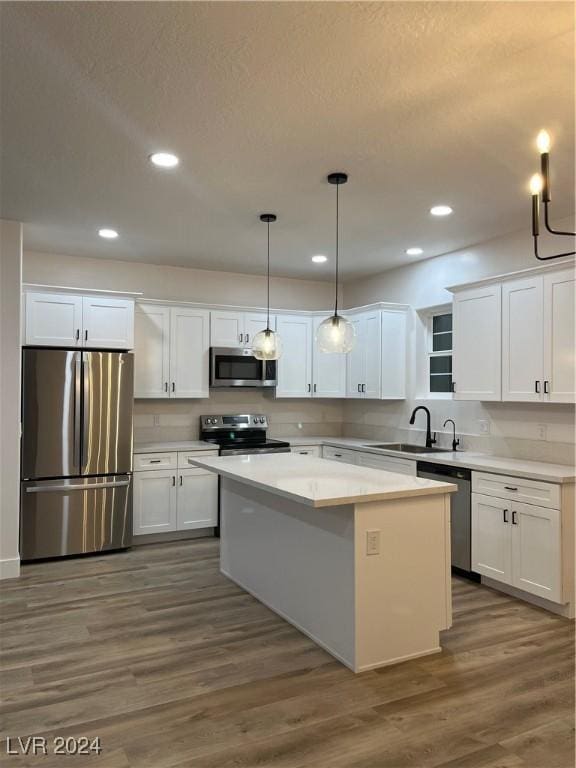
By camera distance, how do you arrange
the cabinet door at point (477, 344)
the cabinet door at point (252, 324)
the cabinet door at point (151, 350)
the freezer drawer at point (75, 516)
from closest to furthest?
the cabinet door at point (477, 344) → the freezer drawer at point (75, 516) → the cabinet door at point (151, 350) → the cabinet door at point (252, 324)

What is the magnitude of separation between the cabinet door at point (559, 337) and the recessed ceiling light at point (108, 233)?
3.40m

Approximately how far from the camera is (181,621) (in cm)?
345

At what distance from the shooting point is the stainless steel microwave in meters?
5.84

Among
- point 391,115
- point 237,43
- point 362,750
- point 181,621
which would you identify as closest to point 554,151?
point 391,115

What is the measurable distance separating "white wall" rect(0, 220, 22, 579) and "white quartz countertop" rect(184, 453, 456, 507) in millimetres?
1521

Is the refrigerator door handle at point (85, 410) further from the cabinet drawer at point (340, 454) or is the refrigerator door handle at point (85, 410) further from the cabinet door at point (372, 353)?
the cabinet door at point (372, 353)

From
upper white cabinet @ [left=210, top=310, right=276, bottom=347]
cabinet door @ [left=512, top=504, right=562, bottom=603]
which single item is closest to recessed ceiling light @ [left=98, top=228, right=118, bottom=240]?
upper white cabinet @ [left=210, top=310, right=276, bottom=347]

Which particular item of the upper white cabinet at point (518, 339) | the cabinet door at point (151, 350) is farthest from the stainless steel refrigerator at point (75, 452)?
the upper white cabinet at point (518, 339)

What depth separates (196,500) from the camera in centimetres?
544

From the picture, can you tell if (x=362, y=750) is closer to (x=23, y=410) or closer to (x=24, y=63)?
(x=24, y=63)

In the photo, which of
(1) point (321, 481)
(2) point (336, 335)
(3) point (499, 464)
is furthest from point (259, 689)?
(3) point (499, 464)

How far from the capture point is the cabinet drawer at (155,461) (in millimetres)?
5176

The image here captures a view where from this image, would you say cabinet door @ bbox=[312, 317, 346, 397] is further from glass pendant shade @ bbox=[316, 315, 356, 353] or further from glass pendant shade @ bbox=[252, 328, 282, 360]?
glass pendant shade @ bbox=[316, 315, 356, 353]

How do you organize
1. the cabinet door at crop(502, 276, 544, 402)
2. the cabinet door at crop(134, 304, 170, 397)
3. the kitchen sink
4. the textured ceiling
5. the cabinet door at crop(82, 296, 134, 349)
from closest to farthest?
1. the textured ceiling
2. the cabinet door at crop(502, 276, 544, 402)
3. the cabinet door at crop(82, 296, 134, 349)
4. the kitchen sink
5. the cabinet door at crop(134, 304, 170, 397)
